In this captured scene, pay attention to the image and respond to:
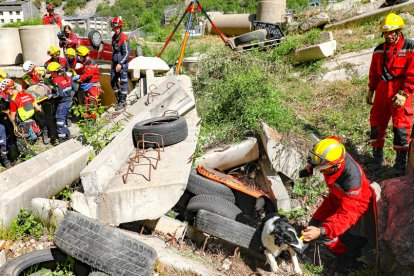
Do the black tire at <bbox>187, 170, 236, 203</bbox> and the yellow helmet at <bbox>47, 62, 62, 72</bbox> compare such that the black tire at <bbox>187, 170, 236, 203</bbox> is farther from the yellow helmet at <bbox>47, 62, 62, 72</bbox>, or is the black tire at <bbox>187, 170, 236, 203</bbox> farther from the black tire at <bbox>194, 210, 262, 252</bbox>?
the yellow helmet at <bbox>47, 62, 62, 72</bbox>

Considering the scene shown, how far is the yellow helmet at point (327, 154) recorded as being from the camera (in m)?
3.79

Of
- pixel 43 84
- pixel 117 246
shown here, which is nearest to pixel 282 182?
pixel 117 246

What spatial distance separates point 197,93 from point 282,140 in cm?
332

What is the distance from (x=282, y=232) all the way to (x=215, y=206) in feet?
3.44

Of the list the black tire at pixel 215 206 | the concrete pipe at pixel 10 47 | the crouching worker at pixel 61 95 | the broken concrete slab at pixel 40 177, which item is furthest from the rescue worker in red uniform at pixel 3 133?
the concrete pipe at pixel 10 47

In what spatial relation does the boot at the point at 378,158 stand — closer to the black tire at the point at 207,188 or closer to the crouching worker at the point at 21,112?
the black tire at the point at 207,188

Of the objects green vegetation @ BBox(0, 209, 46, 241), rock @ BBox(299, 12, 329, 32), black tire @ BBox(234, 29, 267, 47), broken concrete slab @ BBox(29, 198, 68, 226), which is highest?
rock @ BBox(299, 12, 329, 32)

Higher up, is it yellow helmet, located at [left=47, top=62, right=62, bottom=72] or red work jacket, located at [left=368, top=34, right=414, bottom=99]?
red work jacket, located at [left=368, top=34, right=414, bottom=99]

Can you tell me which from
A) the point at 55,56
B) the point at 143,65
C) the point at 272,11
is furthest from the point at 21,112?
the point at 272,11

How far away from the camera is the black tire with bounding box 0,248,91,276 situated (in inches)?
148

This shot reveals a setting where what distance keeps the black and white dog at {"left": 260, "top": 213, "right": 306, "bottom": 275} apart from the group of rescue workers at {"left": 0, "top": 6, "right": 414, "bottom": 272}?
15cm

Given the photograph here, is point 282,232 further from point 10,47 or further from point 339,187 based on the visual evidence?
point 10,47

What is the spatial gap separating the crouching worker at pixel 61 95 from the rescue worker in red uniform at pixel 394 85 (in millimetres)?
4793

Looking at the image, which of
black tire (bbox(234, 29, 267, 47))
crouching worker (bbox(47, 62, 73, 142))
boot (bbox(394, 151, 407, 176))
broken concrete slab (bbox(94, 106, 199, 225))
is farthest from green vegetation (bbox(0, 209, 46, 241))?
black tire (bbox(234, 29, 267, 47))
